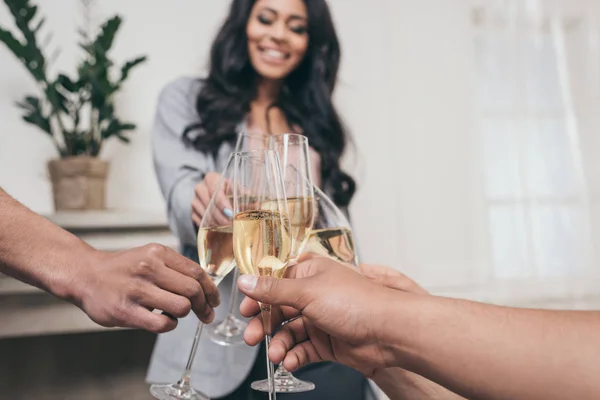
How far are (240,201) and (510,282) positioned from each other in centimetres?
217

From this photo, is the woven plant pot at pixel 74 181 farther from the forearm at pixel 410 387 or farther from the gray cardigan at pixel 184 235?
the forearm at pixel 410 387

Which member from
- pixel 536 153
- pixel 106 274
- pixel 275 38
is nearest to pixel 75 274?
pixel 106 274

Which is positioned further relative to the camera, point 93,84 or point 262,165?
point 93,84

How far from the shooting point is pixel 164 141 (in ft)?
4.57

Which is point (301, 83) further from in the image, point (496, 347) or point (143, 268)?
point (496, 347)

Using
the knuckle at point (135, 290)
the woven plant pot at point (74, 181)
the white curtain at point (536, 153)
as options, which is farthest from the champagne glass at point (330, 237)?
the white curtain at point (536, 153)

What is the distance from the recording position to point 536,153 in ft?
8.52

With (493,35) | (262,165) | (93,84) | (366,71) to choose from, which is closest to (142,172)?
(93,84)

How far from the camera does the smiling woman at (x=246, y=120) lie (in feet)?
3.85

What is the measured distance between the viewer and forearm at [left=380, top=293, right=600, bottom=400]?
0.54 metres

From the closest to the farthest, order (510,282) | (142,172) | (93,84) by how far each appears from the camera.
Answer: (93,84) < (142,172) < (510,282)

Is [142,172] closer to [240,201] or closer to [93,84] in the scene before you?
[93,84]

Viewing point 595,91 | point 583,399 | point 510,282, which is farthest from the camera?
point 595,91

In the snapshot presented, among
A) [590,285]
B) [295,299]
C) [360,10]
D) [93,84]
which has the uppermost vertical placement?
[360,10]
